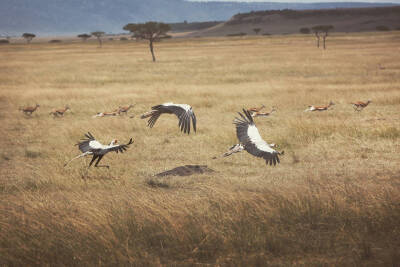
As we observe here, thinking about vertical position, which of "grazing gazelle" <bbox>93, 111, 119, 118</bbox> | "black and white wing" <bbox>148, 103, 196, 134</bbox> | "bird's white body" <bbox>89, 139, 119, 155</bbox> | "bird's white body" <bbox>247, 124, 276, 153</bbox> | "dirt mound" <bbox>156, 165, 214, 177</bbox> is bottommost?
"dirt mound" <bbox>156, 165, 214, 177</bbox>

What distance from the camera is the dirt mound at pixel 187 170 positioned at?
8.86 metres

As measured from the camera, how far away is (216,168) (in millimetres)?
9367

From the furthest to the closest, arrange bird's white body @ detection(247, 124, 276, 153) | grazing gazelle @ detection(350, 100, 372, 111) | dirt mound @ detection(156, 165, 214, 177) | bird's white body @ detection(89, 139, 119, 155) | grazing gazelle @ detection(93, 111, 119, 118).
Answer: grazing gazelle @ detection(93, 111, 119, 118), grazing gazelle @ detection(350, 100, 372, 111), dirt mound @ detection(156, 165, 214, 177), bird's white body @ detection(89, 139, 119, 155), bird's white body @ detection(247, 124, 276, 153)

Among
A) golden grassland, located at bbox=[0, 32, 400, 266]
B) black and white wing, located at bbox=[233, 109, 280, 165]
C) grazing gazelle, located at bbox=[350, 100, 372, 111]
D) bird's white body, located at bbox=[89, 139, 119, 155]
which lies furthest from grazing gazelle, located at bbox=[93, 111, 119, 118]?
grazing gazelle, located at bbox=[350, 100, 372, 111]

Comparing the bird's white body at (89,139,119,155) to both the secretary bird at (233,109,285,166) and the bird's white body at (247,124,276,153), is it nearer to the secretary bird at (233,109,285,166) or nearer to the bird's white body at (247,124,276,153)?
the secretary bird at (233,109,285,166)

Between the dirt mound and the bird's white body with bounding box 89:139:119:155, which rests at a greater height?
the bird's white body with bounding box 89:139:119:155

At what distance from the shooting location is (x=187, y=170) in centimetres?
910

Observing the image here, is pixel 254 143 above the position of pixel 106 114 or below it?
above

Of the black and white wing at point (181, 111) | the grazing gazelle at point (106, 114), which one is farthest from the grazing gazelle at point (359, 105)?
the black and white wing at point (181, 111)

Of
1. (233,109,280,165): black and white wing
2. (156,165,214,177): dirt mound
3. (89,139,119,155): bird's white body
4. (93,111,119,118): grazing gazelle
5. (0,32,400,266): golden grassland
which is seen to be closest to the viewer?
(0,32,400,266): golden grassland

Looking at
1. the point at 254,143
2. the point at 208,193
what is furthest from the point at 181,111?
the point at 208,193

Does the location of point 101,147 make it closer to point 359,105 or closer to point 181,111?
point 181,111

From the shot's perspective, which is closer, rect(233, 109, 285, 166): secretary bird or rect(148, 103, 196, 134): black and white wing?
rect(233, 109, 285, 166): secretary bird

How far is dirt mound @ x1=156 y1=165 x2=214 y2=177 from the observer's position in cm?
886
